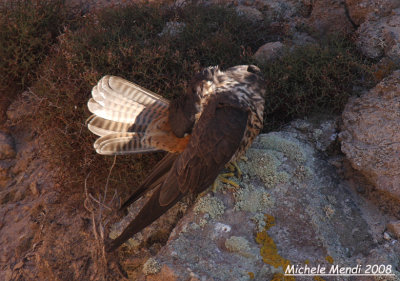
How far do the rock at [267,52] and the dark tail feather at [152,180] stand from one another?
5.82ft

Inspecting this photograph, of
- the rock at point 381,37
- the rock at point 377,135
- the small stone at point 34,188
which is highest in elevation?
the rock at point 381,37

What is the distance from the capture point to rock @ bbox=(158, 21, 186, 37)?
16.9 feet

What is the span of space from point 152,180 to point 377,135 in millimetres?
1982

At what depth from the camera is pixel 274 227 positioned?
3.20 m

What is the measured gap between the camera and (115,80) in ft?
12.6

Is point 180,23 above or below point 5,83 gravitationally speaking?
Result: above

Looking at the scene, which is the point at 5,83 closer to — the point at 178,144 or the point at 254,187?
the point at 178,144

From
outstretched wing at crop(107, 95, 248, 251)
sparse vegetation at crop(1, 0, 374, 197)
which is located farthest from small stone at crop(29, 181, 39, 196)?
outstretched wing at crop(107, 95, 248, 251)

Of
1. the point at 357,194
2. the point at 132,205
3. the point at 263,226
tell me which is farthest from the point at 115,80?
the point at 357,194

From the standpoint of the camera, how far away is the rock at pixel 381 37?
428cm

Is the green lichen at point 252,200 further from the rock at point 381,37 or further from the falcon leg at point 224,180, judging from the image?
the rock at point 381,37

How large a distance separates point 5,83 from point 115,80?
2013mm

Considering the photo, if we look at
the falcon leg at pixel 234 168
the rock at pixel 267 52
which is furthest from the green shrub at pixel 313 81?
the falcon leg at pixel 234 168

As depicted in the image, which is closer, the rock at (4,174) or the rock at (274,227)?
the rock at (274,227)
